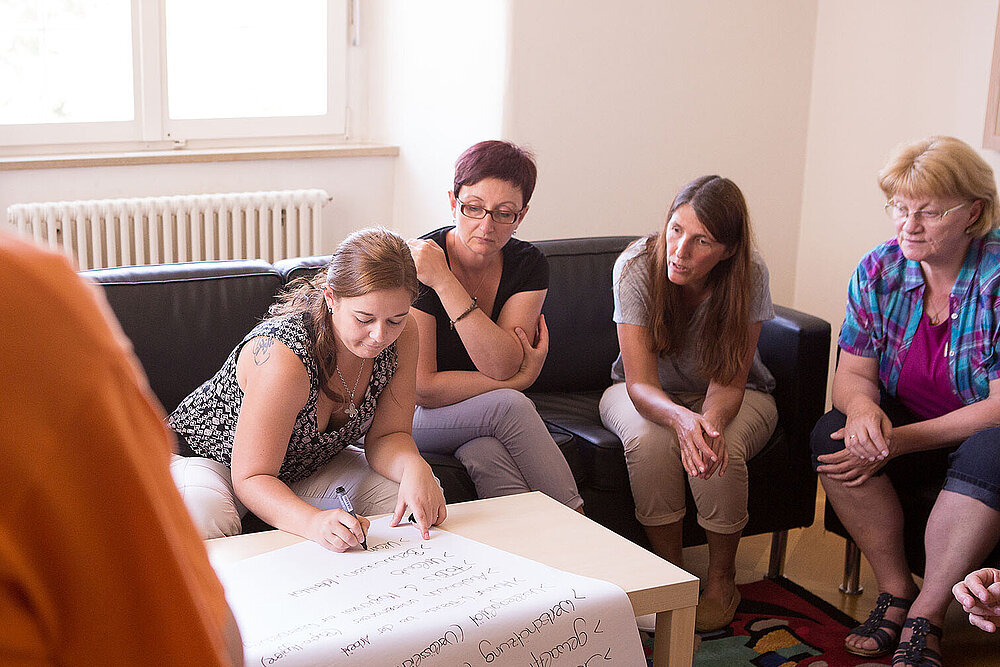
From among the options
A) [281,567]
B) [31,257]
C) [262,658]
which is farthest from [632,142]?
[31,257]

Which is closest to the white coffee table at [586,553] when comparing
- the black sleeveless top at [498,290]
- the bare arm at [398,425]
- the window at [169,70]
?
the bare arm at [398,425]

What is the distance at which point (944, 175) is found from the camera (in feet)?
7.59

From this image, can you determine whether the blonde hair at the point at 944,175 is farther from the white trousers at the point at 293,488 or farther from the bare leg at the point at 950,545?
the white trousers at the point at 293,488

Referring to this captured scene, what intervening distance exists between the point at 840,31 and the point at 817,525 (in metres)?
1.64

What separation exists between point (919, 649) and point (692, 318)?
887 mm

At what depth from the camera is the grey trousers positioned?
2277mm

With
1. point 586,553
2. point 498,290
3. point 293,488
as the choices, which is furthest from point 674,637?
point 498,290

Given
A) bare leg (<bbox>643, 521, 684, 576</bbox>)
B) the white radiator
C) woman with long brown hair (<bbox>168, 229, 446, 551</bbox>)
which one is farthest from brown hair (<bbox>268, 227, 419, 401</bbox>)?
the white radiator

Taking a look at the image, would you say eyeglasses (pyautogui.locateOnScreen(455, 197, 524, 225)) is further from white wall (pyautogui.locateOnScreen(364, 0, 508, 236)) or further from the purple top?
white wall (pyautogui.locateOnScreen(364, 0, 508, 236))

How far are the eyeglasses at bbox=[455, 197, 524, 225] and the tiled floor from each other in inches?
41.7

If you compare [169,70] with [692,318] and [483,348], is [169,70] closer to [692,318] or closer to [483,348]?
[483,348]

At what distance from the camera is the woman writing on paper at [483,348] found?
90.2 inches

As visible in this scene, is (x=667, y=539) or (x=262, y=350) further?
(x=667, y=539)

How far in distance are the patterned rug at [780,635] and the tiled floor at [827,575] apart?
0.07 m
